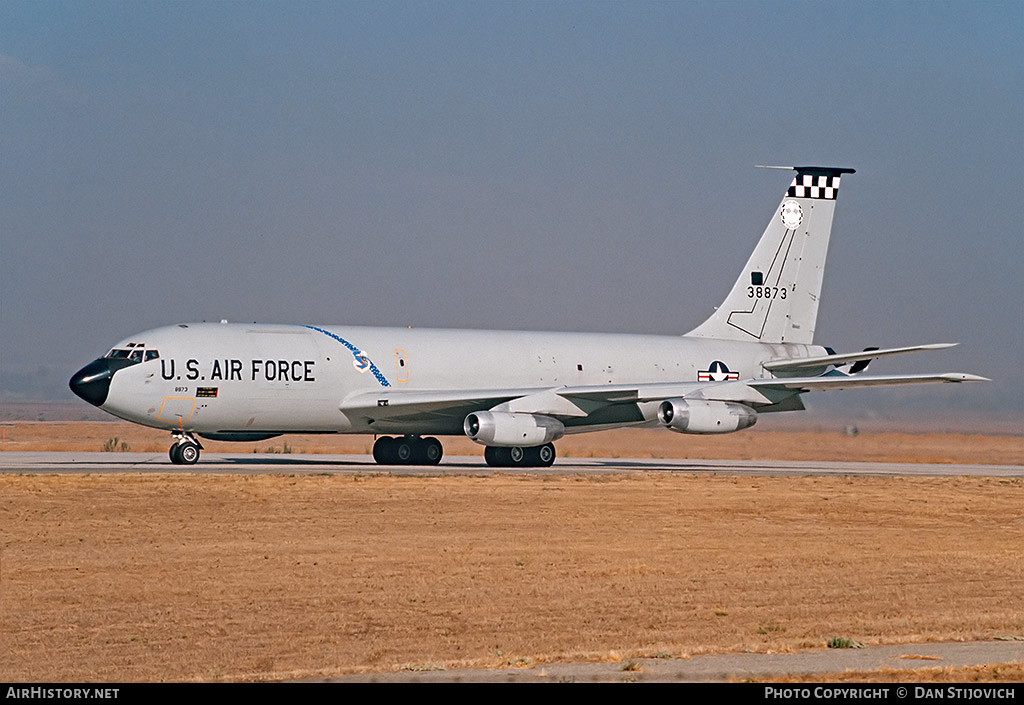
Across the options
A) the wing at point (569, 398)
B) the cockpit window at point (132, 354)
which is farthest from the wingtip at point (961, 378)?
the cockpit window at point (132, 354)

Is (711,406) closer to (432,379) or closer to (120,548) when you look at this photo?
(432,379)

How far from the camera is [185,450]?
38.7 metres

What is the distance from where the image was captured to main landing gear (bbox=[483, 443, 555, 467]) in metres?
41.3

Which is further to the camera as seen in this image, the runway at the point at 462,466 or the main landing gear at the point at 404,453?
the main landing gear at the point at 404,453

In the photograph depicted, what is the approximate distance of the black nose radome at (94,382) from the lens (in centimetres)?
3728

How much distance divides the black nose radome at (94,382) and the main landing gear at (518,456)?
10.8m

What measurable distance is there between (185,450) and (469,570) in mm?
18392

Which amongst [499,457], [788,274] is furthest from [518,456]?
[788,274]

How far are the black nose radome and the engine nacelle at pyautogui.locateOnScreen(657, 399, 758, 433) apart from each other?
15217mm

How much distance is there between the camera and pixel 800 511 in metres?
30.4

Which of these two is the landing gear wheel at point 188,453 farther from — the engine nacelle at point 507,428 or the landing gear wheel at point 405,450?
the engine nacelle at point 507,428

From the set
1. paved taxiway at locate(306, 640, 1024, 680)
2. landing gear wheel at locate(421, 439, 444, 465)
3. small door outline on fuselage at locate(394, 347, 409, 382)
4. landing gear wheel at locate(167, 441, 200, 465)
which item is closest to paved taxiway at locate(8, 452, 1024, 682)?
paved taxiway at locate(306, 640, 1024, 680)

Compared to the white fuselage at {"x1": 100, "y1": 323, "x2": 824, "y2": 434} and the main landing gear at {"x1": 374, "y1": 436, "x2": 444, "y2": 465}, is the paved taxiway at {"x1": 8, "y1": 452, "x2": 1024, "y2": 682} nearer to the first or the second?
the main landing gear at {"x1": 374, "y1": 436, "x2": 444, "y2": 465}

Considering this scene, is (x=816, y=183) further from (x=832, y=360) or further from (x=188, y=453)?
(x=188, y=453)
